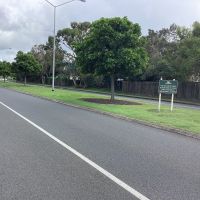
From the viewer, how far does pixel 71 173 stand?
334 inches

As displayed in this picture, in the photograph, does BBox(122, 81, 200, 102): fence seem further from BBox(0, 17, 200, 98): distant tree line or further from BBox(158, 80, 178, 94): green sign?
BBox(158, 80, 178, 94): green sign

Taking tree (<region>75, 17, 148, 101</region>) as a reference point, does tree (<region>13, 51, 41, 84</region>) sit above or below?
below

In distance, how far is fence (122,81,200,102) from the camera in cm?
4909

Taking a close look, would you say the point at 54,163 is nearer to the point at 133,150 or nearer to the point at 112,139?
the point at 133,150

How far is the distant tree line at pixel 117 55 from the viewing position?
107 feet

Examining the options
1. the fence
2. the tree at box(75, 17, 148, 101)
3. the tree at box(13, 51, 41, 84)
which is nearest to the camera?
the tree at box(75, 17, 148, 101)

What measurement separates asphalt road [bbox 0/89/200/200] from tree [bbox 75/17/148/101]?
16.7 metres

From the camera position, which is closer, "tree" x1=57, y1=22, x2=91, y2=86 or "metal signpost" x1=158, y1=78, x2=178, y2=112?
"metal signpost" x1=158, y1=78, x2=178, y2=112

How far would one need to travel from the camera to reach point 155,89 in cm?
5591

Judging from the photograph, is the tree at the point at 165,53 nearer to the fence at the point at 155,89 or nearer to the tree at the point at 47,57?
the fence at the point at 155,89

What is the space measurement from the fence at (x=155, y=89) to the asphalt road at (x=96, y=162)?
112ft

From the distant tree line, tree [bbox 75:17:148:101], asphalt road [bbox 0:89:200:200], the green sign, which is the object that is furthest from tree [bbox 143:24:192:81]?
asphalt road [bbox 0:89:200:200]

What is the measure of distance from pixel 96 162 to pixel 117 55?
913 inches


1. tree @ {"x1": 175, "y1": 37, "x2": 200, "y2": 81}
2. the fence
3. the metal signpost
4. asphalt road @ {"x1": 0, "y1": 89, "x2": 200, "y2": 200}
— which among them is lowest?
the fence
